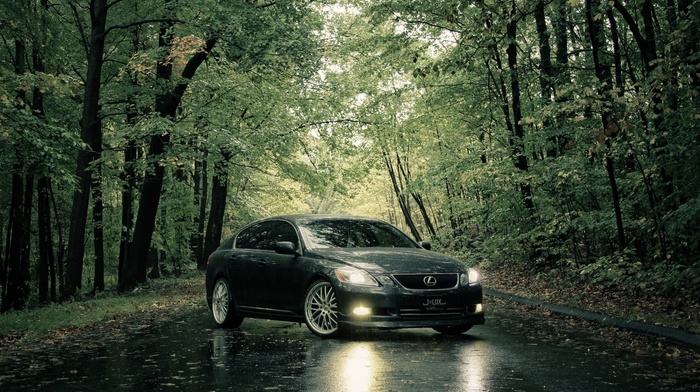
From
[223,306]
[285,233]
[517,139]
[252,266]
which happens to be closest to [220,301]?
[223,306]

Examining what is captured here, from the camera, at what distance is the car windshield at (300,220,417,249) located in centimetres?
1054

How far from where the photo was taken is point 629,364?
294 inches

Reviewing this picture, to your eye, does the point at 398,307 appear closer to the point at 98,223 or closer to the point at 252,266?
the point at 252,266

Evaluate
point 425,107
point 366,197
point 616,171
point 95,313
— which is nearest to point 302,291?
point 95,313

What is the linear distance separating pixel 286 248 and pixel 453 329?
2576 mm

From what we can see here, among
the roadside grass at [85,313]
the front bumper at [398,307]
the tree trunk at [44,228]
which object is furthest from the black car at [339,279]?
the tree trunk at [44,228]

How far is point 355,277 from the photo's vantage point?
9.32 m

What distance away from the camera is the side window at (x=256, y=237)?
11328 millimetres

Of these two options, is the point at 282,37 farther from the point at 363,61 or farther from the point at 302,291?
the point at 363,61

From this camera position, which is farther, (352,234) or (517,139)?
(517,139)

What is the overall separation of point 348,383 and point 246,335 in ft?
13.9

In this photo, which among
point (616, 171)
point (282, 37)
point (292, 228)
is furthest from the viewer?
point (282, 37)

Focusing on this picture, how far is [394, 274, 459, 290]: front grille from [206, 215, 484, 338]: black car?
13mm

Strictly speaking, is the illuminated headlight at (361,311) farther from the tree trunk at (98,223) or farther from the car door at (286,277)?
the tree trunk at (98,223)
